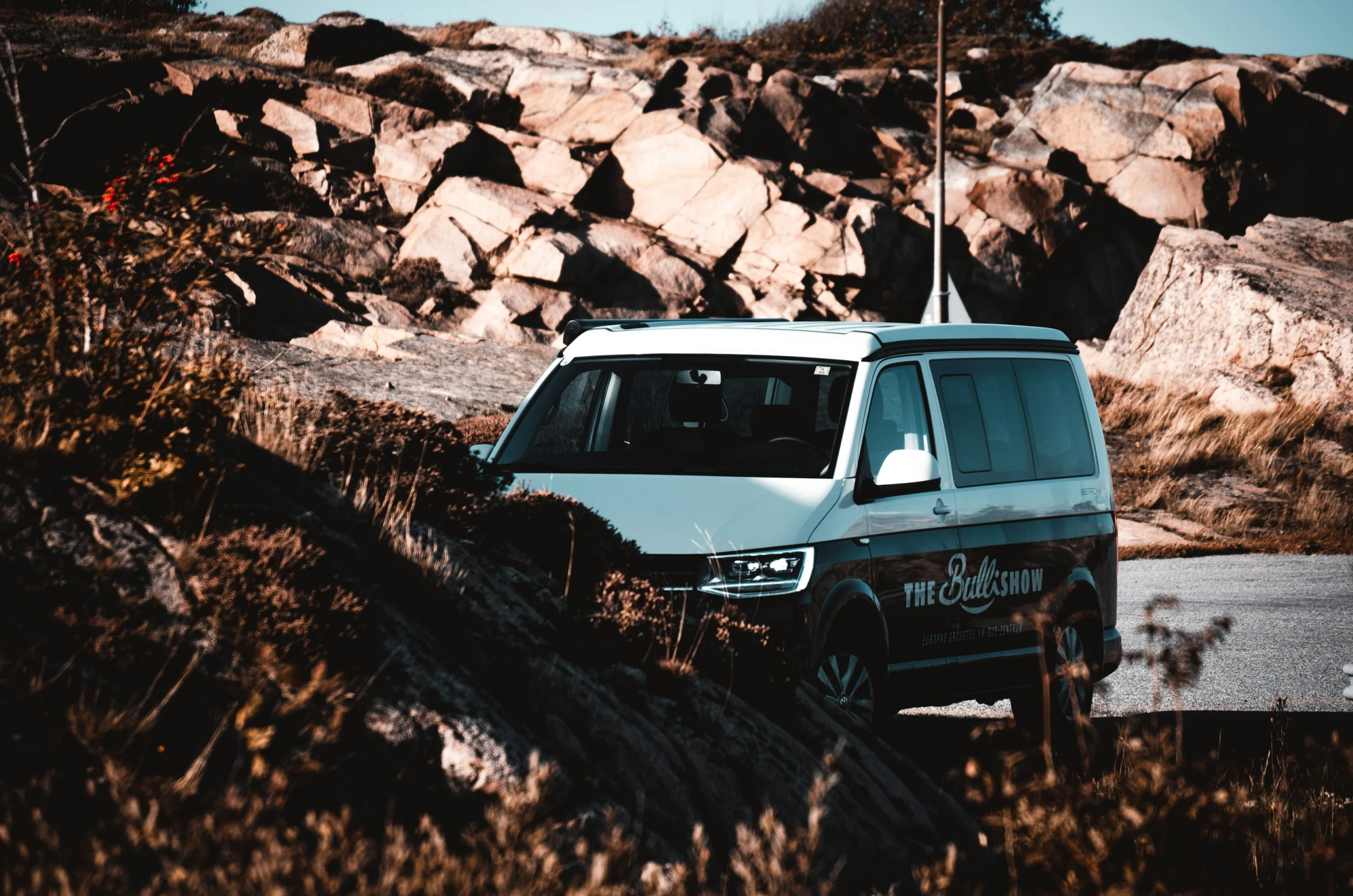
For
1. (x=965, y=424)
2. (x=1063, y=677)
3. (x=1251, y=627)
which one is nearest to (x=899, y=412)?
(x=965, y=424)

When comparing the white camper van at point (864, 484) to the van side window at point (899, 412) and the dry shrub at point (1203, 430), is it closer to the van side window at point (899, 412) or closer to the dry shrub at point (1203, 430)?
the van side window at point (899, 412)

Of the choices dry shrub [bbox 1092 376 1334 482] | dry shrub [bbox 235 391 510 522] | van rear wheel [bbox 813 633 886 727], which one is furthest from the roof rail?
dry shrub [bbox 1092 376 1334 482]

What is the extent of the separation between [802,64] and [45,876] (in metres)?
40.5

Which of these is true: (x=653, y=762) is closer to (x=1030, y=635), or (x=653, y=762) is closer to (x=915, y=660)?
→ (x=915, y=660)

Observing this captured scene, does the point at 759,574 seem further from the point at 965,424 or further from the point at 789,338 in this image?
the point at 965,424

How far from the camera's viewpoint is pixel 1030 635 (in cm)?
695

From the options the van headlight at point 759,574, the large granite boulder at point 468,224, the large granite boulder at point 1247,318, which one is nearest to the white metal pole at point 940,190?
the large granite boulder at point 1247,318

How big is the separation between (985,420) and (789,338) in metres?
1.25

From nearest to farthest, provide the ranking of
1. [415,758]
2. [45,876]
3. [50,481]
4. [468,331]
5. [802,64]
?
[45,876], [415,758], [50,481], [468,331], [802,64]

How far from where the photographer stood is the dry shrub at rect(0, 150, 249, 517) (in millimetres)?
3637

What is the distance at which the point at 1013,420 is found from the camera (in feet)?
23.2

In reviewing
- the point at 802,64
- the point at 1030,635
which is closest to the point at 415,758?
the point at 1030,635

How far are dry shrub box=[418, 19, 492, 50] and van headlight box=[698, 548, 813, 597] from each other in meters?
34.9

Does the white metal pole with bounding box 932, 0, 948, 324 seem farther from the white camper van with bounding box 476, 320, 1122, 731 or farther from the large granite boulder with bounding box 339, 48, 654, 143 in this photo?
the white camper van with bounding box 476, 320, 1122, 731
